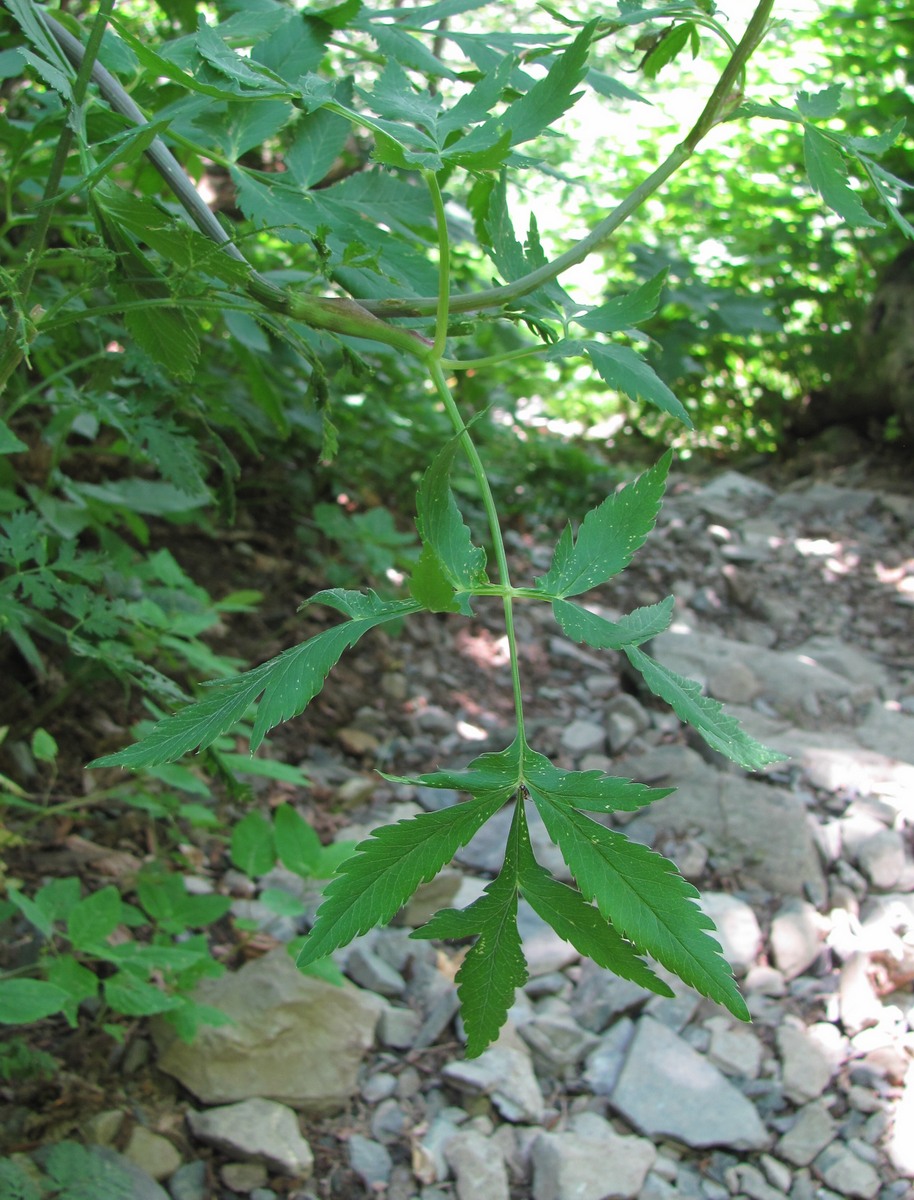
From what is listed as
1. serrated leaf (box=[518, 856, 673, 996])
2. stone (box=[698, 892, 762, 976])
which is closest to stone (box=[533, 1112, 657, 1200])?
stone (box=[698, 892, 762, 976])

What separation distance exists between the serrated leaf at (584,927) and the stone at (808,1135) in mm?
1256

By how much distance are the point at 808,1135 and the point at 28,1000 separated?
123 cm

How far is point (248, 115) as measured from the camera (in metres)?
0.87

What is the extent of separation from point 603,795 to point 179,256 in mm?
469

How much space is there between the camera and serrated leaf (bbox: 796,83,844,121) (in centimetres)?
78

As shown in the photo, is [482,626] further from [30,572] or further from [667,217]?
[667,217]

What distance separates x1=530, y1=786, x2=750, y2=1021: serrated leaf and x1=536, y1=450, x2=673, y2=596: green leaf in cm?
16

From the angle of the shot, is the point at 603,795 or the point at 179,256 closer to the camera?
the point at 603,795

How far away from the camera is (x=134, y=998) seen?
1.26 m

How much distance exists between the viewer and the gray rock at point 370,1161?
149 cm

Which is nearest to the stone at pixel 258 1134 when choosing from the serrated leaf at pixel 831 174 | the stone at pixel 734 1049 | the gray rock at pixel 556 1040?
the gray rock at pixel 556 1040

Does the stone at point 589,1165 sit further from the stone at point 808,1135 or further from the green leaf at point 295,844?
the green leaf at point 295,844

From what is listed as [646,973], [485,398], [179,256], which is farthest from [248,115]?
[485,398]

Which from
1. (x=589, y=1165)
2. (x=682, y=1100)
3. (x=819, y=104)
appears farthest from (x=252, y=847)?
(x=819, y=104)
